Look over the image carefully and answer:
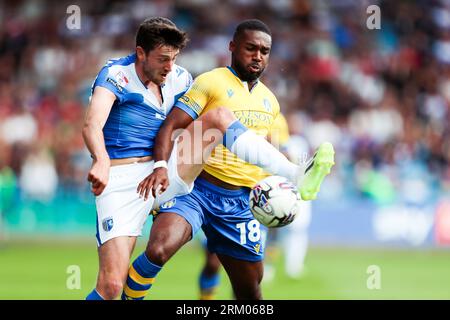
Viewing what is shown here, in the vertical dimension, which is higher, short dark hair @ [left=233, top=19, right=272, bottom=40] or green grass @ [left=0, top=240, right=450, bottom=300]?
short dark hair @ [left=233, top=19, right=272, bottom=40]

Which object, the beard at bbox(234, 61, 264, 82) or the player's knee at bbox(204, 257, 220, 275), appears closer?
the beard at bbox(234, 61, 264, 82)

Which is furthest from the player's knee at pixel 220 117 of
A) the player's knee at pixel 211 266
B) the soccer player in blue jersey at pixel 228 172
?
the player's knee at pixel 211 266

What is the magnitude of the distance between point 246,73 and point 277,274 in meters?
6.82

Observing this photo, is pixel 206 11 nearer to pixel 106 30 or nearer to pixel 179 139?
pixel 106 30

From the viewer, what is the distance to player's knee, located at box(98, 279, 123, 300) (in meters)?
6.76

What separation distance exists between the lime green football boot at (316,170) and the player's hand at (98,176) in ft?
4.76

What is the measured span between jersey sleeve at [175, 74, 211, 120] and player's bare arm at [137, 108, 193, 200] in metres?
0.05

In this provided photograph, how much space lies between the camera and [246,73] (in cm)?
748

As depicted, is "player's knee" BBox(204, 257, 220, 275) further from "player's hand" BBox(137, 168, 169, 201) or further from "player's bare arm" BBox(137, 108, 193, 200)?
"player's hand" BBox(137, 168, 169, 201)

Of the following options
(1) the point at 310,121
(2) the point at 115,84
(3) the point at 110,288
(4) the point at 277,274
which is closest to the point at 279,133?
(2) the point at 115,84

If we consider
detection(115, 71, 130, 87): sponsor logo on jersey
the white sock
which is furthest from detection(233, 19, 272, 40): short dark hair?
detection(115, 71, 130, 87): sponsor logo on jersey

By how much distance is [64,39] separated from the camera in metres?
20.1

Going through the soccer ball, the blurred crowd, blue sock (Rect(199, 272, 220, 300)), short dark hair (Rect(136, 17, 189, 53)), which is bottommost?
blue sock (Rect(199, 272, 220, 300))
